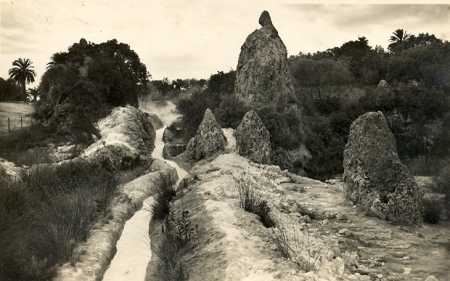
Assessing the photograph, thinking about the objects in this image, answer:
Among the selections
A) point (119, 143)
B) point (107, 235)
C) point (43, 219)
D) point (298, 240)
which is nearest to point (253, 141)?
point (119, 143)

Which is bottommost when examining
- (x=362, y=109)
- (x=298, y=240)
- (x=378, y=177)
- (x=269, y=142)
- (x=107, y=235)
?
(x=107, y=235)

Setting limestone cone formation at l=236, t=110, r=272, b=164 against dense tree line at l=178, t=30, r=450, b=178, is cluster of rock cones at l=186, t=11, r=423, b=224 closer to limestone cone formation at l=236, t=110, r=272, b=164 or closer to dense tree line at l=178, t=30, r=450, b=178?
limestone cone formation at l=236, t=110, r=272, b=164

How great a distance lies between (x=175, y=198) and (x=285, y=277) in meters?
8.41

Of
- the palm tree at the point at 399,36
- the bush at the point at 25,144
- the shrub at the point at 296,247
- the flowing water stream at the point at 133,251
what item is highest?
the palm tree at the point at 399,36

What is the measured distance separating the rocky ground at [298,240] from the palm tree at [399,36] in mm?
55184

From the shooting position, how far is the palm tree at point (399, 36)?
65.4m

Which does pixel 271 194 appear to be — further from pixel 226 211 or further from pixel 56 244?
pixel 56 244

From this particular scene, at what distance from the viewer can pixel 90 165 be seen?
18359mm

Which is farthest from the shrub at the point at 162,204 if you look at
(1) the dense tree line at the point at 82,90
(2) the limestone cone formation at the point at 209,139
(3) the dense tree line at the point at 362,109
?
(3) the dense tree line at the point at 362,109

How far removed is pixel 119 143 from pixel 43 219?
40.7ft

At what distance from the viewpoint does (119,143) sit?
74.5 ft

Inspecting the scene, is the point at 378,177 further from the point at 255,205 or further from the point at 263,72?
the point at 263,72

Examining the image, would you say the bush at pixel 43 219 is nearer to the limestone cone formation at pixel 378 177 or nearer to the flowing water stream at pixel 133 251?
the flowing water stream at pixel 133 251

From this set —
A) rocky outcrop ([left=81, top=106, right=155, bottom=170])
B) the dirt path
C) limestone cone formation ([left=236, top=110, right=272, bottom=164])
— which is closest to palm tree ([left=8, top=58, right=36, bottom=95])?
the dirt path
